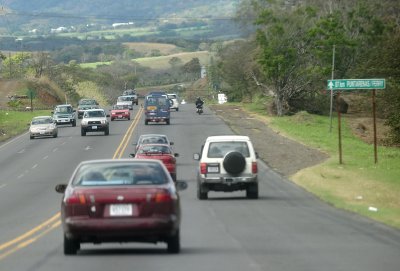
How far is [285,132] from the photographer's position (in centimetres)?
6994

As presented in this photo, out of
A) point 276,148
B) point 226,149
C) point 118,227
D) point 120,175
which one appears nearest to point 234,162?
point 226,149

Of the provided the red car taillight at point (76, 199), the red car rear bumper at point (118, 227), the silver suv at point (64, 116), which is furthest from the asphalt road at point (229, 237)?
the silver suv at point (64, 116)

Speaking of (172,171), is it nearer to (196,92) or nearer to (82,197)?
(82,197)

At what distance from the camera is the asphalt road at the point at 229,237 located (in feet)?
51.1

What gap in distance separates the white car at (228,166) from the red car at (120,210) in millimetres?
15200

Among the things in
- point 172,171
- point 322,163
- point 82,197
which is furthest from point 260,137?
point 82,197

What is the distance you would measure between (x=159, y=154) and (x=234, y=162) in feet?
31.2

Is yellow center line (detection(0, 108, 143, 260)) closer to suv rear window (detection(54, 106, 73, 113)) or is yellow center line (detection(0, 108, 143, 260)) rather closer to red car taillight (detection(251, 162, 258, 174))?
red car taillight (detection(251, 162, 258, 174))

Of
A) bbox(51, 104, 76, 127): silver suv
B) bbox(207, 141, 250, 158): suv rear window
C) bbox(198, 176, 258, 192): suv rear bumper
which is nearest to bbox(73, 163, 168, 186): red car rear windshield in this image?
bbox(198, 176, 258, 192): suv rear bumper

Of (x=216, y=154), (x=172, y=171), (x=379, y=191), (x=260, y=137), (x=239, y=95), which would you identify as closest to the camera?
(x=216, y=154)

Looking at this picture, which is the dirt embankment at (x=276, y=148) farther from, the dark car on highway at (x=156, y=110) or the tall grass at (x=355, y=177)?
the dark car on highway at (x=156, y=110)

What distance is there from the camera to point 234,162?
31312 mm

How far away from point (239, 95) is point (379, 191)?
271 ft

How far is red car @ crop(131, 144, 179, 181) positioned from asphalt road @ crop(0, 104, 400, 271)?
125 centimetres
